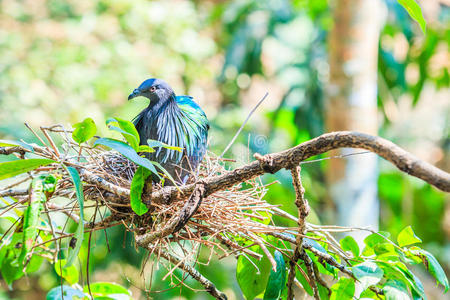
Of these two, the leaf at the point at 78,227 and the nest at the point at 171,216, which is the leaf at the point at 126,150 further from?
the nest at the point at 171,216

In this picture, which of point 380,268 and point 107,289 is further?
point 107,289

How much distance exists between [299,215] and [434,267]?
1.04ft

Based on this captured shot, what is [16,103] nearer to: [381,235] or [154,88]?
[154,88]

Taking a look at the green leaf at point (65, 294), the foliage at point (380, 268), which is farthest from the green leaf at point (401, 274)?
the green leaf at point (65, 294)

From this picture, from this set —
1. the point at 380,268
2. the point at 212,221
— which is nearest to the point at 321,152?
the point at 380,268

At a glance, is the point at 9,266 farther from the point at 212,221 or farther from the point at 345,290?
the point at 345,290

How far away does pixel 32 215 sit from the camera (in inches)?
32.8

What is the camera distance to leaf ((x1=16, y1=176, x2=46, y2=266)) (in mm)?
806

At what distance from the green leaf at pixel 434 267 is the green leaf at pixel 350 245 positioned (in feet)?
0.40

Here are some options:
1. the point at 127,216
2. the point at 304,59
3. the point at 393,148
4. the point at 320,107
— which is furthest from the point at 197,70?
the point at 393,148

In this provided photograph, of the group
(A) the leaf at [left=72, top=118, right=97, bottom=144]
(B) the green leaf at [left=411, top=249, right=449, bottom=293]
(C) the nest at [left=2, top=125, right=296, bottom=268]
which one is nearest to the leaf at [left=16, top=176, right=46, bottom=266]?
(A) the leaf at [left=72, top=118, right=97, bottom=144]

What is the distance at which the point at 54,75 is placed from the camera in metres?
5.59

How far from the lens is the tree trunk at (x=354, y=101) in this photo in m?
2.74

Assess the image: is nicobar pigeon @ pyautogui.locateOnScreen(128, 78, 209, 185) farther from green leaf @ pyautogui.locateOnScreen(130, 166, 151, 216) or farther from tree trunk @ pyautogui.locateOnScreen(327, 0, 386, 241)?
tree trunk @ pyautogui.locateOnScreen(327, 0, 386, 241)
